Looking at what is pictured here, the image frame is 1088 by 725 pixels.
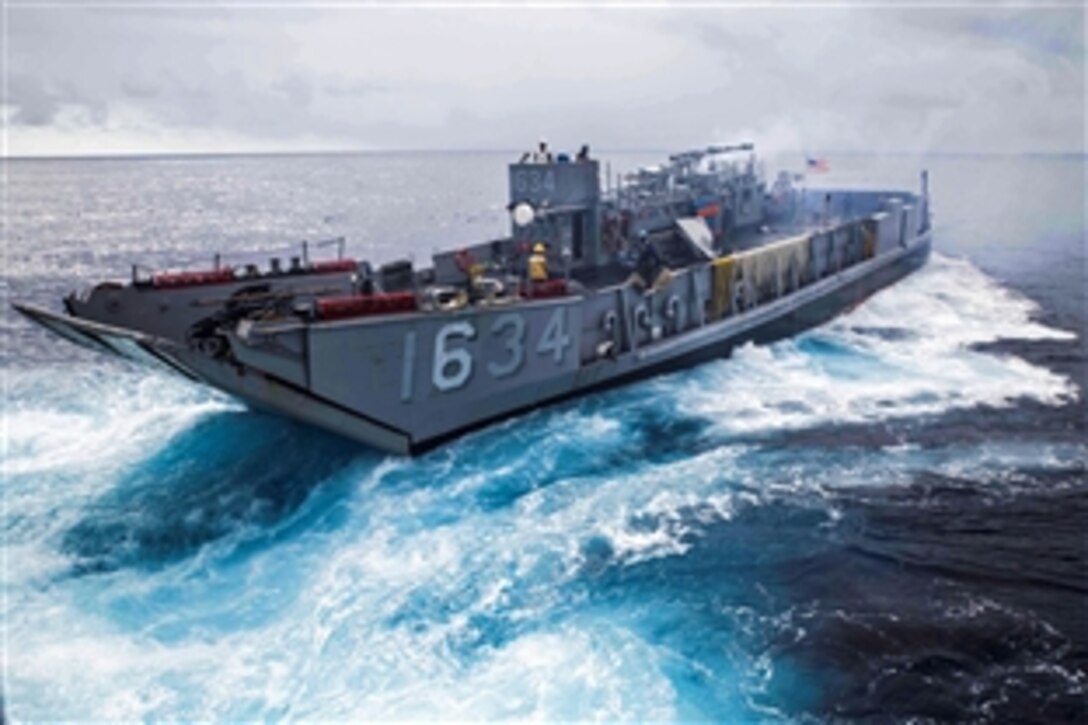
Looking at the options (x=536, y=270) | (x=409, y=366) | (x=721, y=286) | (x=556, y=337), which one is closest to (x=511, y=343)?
(x=556, y=337)

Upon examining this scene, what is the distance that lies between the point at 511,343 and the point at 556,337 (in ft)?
4.77

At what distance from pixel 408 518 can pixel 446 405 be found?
10.0 ft

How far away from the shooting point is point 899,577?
44.8 ft

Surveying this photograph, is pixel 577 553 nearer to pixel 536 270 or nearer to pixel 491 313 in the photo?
pixel 491 313

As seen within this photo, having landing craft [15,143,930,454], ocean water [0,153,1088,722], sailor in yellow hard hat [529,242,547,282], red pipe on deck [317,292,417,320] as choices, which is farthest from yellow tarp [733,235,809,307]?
red pipe on deck [317,292,417,320]

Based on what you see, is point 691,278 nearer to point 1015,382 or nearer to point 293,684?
point 1015,382

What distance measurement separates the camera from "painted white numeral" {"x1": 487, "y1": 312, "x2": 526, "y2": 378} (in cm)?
1791

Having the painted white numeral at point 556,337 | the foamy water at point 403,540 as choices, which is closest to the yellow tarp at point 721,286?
the foamy water at point 403,540

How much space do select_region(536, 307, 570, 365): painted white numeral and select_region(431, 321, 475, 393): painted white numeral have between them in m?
2.02

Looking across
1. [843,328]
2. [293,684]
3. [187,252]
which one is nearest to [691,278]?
[843,328]

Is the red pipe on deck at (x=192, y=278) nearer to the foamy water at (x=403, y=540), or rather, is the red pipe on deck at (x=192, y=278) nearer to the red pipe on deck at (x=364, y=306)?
the red pipe on deck at (x=364, y=306)

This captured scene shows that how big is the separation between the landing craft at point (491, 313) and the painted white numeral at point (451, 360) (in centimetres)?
3

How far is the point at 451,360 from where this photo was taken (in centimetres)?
1745

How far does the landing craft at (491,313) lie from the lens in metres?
15.7
